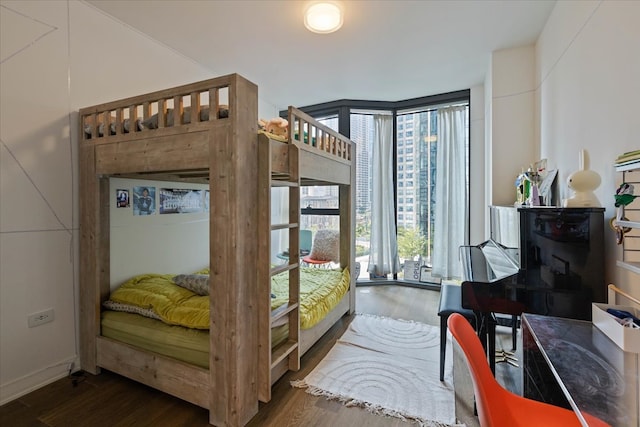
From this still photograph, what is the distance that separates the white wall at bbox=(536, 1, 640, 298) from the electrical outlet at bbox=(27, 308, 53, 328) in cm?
353

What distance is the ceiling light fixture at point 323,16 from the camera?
7.29 ft

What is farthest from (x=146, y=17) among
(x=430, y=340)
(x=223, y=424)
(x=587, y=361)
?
(x=430, y=340)

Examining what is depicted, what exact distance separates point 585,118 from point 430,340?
207 cm

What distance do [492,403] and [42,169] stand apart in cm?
302

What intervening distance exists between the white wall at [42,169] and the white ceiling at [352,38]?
43 cm

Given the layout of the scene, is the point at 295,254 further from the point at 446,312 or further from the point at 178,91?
the point at 178,91

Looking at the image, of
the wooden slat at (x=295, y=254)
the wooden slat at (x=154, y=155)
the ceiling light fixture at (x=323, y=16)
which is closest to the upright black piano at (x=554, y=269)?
the wooden slat at (x=295, y=254)

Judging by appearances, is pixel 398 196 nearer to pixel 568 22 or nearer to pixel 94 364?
pixel 568 22

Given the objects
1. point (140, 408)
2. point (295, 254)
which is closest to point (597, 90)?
point (295, 254)

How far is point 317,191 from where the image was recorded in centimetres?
454

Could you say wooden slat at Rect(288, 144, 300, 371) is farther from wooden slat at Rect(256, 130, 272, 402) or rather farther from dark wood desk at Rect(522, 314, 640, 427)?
dark wood desk at Rect(522, 314, 640, 427)

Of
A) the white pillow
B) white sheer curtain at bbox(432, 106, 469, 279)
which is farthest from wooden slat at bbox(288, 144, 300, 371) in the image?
white sheer curtain at bbox(432, 106, 469, 279)

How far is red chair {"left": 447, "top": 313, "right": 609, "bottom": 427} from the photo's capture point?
97cm

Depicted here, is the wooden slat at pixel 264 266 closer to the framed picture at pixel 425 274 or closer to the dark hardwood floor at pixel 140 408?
the dark hardwood floor at pixel 140 408
